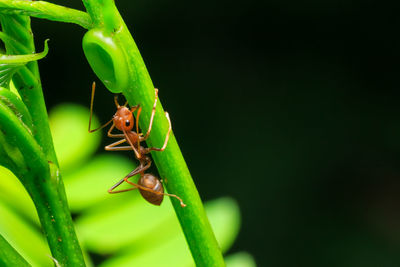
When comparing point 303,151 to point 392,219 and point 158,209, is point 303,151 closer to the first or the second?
point 392,219

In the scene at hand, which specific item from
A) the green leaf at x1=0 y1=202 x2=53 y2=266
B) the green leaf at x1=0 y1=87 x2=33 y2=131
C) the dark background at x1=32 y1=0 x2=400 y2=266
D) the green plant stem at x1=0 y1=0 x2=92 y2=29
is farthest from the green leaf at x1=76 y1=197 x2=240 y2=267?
the dark background at x1=32 y1=0 x2=400 y2=266

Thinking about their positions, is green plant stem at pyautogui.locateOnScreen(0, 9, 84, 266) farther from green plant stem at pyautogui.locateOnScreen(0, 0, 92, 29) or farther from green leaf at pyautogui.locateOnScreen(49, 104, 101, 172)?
green leaf at pyautogui.locateOnScreen(49, 104, 101, 172)

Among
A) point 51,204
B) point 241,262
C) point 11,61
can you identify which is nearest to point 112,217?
point 241,262

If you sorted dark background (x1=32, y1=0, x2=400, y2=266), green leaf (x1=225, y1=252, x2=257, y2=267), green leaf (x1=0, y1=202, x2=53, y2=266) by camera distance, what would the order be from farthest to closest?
dark background (x1=32, y1=0, x2=400, y2=266)
green leaf (x1=225, y1=252, x2=257, y2=267)
green leaf (x1=0, y1=202, x2=53, y2=266)

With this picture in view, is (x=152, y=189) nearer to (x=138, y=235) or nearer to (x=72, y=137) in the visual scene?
(x=138, y=235)

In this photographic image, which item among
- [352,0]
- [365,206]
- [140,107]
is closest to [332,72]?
[352,0]

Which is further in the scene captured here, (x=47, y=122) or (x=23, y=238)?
(x=23, y=238)
